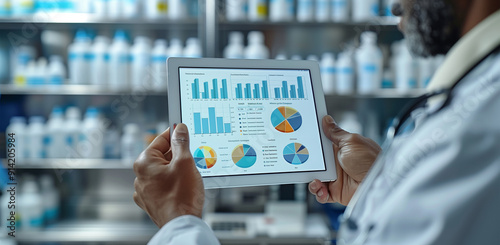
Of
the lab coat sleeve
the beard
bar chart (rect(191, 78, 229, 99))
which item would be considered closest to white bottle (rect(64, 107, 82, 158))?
bar chart (rect(191, 78, 229, 99))

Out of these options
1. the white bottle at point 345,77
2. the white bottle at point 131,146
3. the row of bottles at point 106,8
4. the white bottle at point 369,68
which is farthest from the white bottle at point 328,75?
the white bottle at point 131,146

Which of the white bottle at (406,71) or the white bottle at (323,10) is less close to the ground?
the white bottle at (323,10)

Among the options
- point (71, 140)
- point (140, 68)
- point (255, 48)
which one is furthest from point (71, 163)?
point (255, 48)

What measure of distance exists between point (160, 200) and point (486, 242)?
47 centimetres

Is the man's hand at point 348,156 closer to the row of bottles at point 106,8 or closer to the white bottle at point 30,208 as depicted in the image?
the row of bottles at point 106,8

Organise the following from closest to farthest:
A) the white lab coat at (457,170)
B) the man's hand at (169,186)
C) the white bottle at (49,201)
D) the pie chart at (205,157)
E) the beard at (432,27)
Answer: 1. the white lab coat at (457,170)
2. the beard at (432,27)
3. the man's hand at (169,186)
4. the pie chart at (205,157)
5. the white bottle at (49,201)

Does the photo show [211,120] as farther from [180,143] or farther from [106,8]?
[106,8]

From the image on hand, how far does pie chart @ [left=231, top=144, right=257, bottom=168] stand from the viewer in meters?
0.85

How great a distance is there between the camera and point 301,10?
2.06m

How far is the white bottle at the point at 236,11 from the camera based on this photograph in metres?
2.04

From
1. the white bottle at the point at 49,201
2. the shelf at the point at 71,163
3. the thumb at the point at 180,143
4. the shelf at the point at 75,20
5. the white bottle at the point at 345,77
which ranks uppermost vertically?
the shelf at the point at 75,20

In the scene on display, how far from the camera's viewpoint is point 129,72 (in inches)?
82.0

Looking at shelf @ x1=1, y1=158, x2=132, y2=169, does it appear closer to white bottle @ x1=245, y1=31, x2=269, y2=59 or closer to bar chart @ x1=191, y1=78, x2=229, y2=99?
white bottle @ x1=245, y1=31, x2=269, y2=59

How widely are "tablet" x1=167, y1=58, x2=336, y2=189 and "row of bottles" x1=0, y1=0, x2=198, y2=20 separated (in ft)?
4.17
